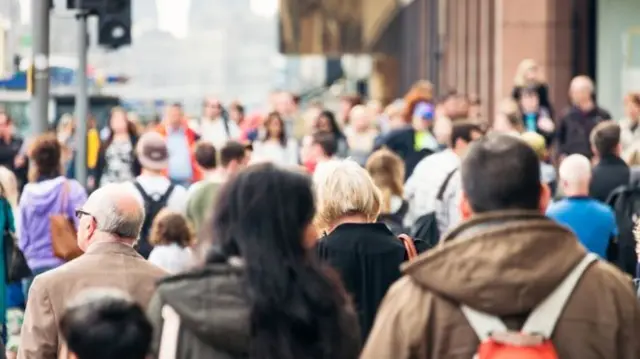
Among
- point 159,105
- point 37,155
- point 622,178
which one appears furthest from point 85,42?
point 159,105

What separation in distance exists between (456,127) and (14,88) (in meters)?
26.8

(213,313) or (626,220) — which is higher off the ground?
(213,313)

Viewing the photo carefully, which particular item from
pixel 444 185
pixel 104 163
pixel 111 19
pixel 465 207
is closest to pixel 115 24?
pixel 111 19

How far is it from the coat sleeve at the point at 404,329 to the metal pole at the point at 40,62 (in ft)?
41.3

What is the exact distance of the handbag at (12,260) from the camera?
12.2 m

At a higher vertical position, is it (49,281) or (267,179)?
(267,179)

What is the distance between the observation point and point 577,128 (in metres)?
18.8

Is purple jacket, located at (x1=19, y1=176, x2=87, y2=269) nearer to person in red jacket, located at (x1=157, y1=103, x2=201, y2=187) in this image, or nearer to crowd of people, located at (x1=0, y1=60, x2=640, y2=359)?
crowd of people, located at (x1=0, y1=60, x2=640, y2=359)

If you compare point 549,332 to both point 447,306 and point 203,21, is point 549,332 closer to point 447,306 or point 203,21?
point 447,306

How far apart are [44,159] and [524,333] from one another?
342 inches

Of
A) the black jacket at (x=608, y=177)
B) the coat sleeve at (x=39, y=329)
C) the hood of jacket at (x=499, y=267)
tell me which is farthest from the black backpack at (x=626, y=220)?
the hood of jacket at (x=499, y=267)

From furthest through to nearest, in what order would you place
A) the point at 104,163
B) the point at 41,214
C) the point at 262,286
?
the point at 104,163, the point at 41,214, the point at 262,286

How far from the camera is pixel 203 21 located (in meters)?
55.4

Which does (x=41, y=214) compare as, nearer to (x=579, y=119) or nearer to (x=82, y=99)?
(x=82, y=99)
